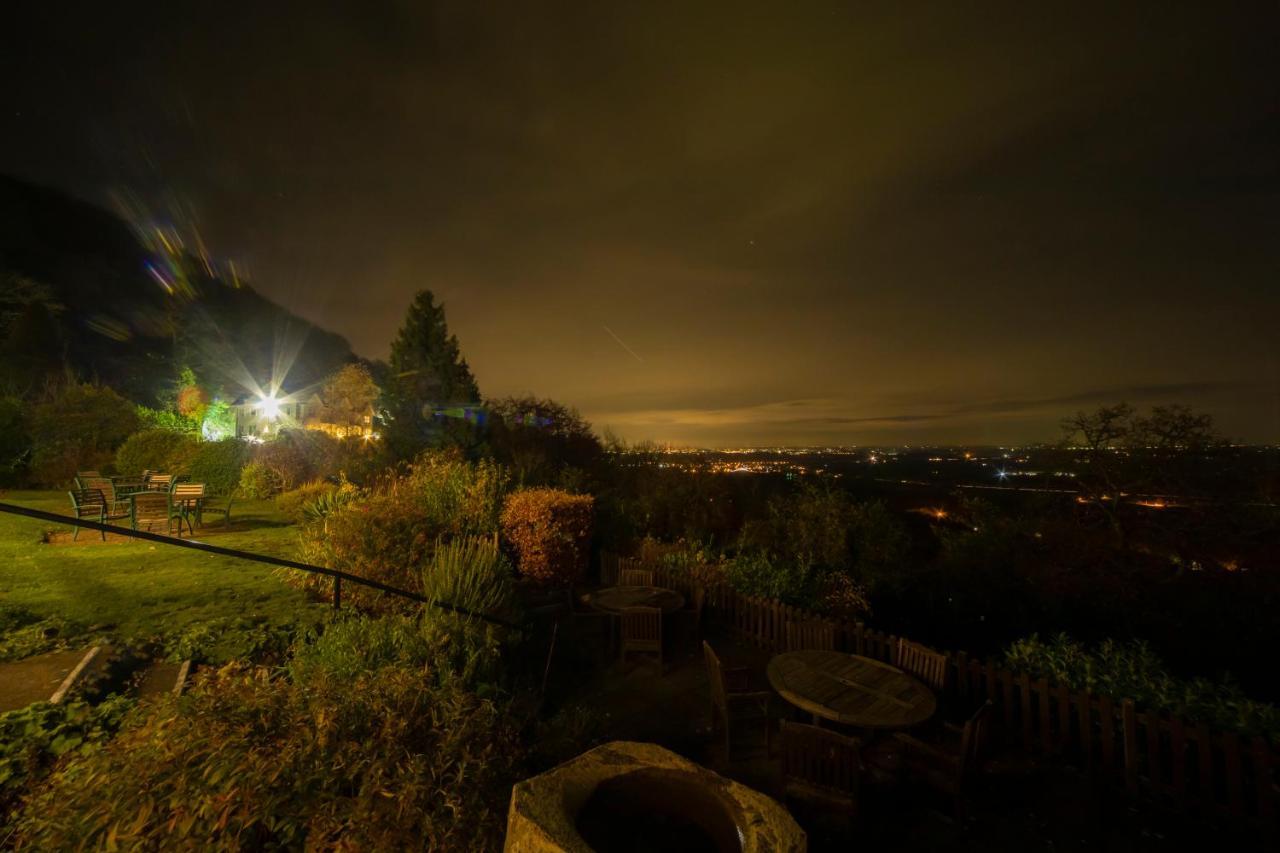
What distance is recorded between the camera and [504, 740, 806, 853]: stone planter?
5.94ft

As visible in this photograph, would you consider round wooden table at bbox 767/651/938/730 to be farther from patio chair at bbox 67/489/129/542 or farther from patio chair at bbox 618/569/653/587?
patio chair at bbox 67/489/129/542

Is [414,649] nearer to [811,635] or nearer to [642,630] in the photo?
[642,630]

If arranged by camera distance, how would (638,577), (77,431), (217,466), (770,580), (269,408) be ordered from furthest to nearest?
(269,408), (77,431), (217,466), (638,577), (770,580)

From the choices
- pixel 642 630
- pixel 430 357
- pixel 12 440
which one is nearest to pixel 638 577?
pixel 642 630

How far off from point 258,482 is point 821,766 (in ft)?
59.5

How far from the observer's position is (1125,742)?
4574 mm

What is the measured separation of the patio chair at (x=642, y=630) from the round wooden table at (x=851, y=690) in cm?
171

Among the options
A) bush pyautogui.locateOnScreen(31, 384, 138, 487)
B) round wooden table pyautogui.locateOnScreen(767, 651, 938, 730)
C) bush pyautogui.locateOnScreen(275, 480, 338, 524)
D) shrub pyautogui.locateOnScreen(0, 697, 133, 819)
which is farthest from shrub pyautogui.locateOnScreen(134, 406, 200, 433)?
round wooden table pyautogui.locateOnScreen(767, 651, 938, 730)

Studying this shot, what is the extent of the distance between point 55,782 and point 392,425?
1683cm


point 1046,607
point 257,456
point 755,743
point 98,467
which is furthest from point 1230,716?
point 98,467

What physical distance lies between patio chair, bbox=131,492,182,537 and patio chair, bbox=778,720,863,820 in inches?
422

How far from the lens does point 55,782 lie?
2174 millimetres

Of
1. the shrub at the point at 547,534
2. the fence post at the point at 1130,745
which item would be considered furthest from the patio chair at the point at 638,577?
the fence post at the point at 1130,745

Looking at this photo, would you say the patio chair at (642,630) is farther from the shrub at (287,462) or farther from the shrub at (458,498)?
the shrub at (287,462)
